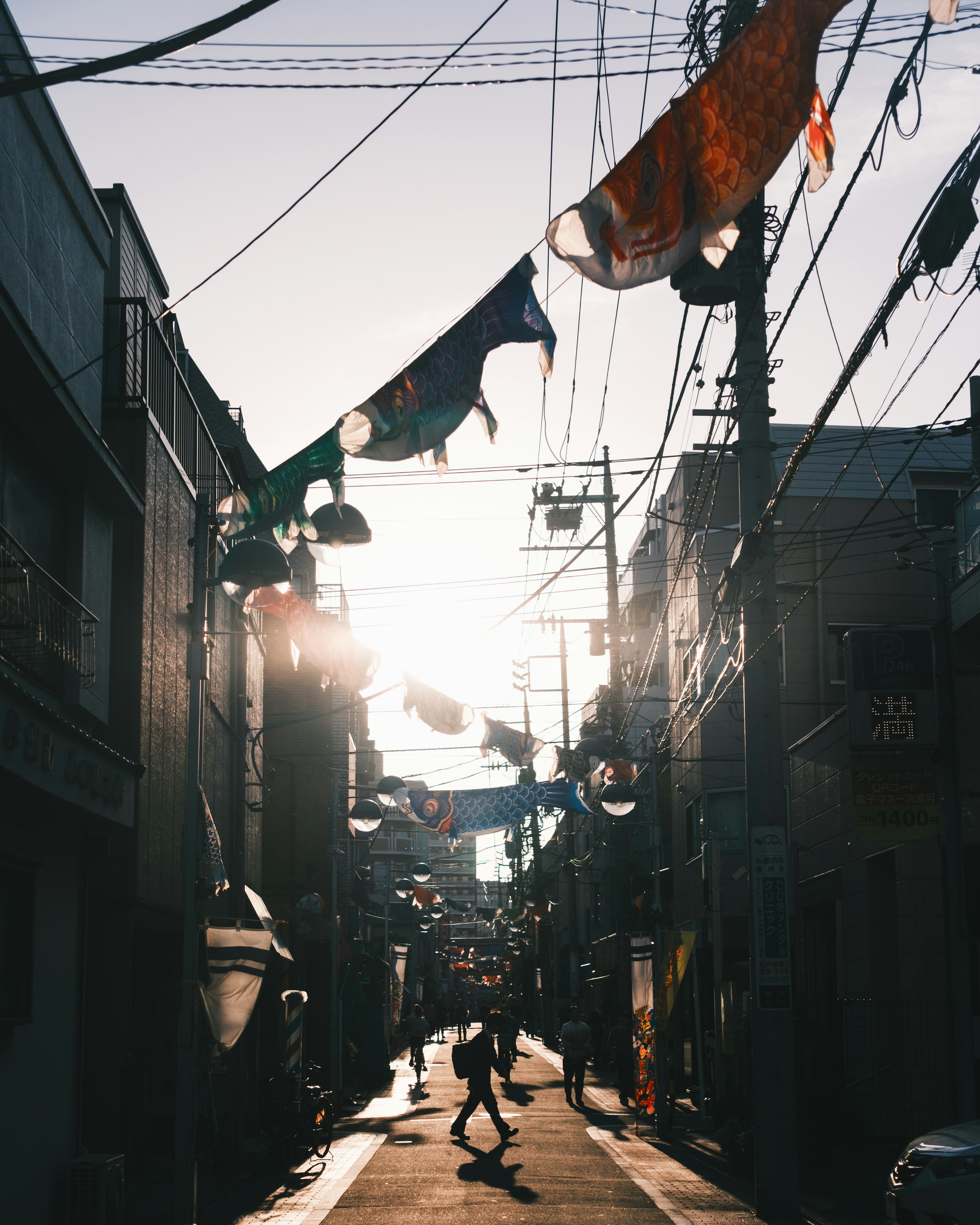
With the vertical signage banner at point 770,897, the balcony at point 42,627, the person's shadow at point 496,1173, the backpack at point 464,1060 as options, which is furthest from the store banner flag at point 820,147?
the backpack at point 464,1060

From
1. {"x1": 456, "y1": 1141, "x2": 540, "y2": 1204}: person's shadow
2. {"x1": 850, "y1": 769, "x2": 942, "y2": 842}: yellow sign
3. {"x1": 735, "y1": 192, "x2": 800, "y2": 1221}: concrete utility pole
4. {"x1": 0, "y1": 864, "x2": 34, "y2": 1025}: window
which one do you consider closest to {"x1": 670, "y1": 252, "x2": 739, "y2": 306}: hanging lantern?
{"x1": 735, "y1": 192, "x2": 800, "y2": 1221}: concrete utility pole

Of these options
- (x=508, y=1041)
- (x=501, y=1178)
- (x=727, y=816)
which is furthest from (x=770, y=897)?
(x=508, y=1041)

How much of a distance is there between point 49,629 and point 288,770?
2654cm

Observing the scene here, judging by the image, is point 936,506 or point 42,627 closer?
point 42,627

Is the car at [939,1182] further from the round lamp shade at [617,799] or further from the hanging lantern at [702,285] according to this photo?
the round lamp shade at [617,799]

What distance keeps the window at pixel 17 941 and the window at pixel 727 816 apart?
22627mm

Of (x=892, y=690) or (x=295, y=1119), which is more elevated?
(x=892, y=690)

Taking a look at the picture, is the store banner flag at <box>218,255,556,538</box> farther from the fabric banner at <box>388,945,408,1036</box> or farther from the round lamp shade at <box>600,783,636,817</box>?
the fabric banner at <box>388,945,408,1036</box>

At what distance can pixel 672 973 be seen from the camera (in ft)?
69.7

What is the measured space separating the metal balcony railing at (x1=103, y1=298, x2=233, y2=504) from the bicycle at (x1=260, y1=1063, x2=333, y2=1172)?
880 cm

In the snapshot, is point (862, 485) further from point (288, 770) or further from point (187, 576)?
point (187, 576)

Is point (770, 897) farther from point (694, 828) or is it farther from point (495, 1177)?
point (694, 828)

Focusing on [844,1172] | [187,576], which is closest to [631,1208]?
[844,1172]

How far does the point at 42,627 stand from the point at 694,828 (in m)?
25.6
